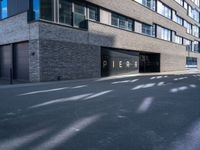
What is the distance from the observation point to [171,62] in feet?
123

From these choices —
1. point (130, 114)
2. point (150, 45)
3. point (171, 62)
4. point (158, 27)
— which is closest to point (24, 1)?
point (130, 114)

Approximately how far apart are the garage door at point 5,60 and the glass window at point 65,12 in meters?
5.49

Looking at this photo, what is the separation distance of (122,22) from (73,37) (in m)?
8.62

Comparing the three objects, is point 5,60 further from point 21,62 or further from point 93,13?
point 93,13

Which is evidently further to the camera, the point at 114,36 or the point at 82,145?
the point at 114,36

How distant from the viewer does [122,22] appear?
976 inches

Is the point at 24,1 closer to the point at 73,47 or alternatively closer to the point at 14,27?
the point at 14,27

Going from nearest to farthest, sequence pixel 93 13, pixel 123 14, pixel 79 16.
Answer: pixel 79 16, pixel 93 13, pixel 123 14

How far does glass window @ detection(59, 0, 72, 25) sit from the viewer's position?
1758 centimetres

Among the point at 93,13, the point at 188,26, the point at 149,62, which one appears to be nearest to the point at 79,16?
the point at 93,13

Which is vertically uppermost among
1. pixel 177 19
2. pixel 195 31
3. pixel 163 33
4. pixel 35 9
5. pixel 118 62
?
pixel 177 19

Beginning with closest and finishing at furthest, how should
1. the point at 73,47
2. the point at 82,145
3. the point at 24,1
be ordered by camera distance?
the point at 82,145 → the point at 24,1 → the point at 73,47

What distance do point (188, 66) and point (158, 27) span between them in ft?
55.4

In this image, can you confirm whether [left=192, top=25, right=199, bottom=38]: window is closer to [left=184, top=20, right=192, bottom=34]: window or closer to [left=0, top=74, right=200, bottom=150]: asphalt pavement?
[left=184, top=20, right=192, bottom=34]: window
